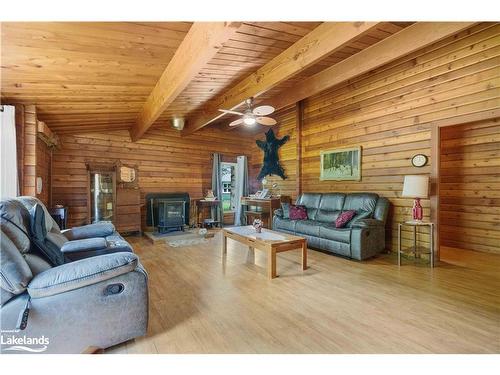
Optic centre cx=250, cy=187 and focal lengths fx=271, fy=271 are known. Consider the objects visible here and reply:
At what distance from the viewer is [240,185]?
7750 mm

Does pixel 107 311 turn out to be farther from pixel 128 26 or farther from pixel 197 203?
pixel 197 203

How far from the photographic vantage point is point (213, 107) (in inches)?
→ 196

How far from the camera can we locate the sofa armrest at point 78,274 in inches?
65.9

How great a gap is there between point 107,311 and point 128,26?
2180mm

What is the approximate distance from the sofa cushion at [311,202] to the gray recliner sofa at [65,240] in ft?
11.2

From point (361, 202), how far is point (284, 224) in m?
1.49

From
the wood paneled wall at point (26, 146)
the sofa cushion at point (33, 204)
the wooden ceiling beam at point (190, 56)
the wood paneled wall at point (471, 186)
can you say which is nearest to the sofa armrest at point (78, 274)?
the sofa cushion at point (33, 204)

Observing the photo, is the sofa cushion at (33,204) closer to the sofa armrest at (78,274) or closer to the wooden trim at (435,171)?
the sofa armrest at (78,274)

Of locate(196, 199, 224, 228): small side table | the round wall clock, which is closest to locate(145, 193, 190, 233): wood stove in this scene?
locate(196, 199, 224, 228): small side table

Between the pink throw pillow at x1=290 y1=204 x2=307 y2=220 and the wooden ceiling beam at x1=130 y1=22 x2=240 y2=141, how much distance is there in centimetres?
300

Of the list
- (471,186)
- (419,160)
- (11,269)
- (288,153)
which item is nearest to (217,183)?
(288,153)

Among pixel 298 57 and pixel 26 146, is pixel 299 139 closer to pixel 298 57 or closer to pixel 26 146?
pixel 298 57

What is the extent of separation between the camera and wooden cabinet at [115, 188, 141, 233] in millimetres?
5992

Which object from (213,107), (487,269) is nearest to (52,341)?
(213,107)
